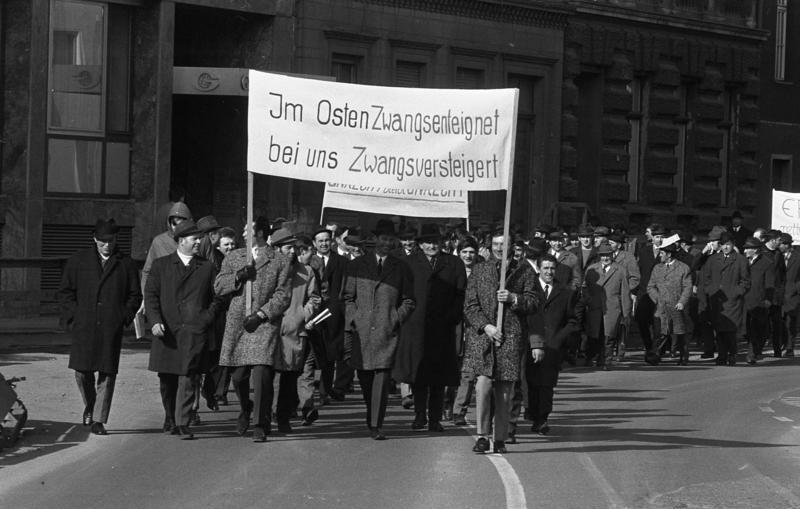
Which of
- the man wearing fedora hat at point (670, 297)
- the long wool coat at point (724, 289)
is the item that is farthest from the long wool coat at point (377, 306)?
the long wool coat at point (724, 289)

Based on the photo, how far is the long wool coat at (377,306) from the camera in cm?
1484

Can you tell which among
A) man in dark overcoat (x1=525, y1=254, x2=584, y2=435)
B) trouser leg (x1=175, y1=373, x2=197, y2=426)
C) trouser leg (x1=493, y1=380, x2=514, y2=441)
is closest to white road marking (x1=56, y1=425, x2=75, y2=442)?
trouser leg (x1=175, y1=373, x2=197, y2=426)

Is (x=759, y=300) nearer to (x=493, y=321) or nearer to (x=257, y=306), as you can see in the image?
(x=493, y=321)

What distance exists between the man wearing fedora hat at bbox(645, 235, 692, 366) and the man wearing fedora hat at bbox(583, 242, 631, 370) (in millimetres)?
865

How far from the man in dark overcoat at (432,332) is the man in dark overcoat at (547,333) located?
2.57ft

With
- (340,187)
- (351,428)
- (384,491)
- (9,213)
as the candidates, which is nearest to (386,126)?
(340,187)

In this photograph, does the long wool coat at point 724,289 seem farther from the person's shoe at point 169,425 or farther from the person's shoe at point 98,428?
the person's shoe at point 98,428

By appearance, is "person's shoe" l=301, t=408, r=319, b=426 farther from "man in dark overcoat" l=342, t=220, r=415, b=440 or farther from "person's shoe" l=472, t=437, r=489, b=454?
"person's shoe" l=472, t=437, r=489, b=454

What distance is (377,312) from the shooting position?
49.1 ft

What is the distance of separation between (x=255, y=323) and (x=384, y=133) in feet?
6.64

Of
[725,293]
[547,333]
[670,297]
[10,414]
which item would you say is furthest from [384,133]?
[725,293]

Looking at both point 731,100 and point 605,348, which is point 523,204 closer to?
point 731,100

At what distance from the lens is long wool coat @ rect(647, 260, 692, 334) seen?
80.6 ft

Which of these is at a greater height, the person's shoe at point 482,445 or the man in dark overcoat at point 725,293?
the man in dark overcoat at point 725,293
